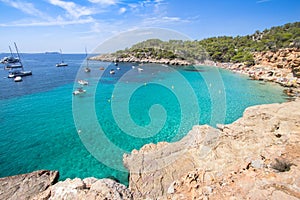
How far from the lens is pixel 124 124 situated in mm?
14594

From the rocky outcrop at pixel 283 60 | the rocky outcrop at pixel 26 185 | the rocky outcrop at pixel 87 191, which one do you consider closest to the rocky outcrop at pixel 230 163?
the rocky outcrop at pixel 87 191

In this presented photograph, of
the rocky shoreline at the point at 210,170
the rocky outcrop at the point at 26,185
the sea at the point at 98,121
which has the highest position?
the rocky shoreline at the point at 210,170

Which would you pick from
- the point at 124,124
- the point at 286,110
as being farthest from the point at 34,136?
the point at 286,110

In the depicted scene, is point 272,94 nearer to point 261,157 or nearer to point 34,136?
point 261,157

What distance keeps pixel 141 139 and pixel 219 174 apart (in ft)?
23.7

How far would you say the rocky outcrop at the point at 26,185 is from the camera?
625cm

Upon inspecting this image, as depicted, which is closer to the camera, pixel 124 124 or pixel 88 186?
pixel 88 186

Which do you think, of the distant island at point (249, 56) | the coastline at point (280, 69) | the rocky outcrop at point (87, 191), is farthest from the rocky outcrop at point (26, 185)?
the coastline at point (280, 69)

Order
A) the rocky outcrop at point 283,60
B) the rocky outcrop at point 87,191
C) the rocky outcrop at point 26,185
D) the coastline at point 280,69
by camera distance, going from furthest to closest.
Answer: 1. the rocky outcrop at point 283,60
2. the coastline at point 280,69
3. the rocky outcrop at point 26,185
4. the rocky outcrop at point 87,191

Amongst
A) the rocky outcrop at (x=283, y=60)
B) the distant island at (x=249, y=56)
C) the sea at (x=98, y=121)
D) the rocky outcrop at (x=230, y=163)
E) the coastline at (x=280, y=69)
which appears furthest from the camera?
the rocky outcrop at (x=283, y=60)

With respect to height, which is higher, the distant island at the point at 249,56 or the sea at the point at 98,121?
the distant island at the point at 249,56

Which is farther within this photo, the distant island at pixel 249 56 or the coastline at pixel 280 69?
the distant island at pixel 249 56

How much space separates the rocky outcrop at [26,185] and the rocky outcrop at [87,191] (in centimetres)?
193

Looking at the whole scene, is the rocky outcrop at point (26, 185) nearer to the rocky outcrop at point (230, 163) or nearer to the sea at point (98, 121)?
the sea at point (98, 121)
